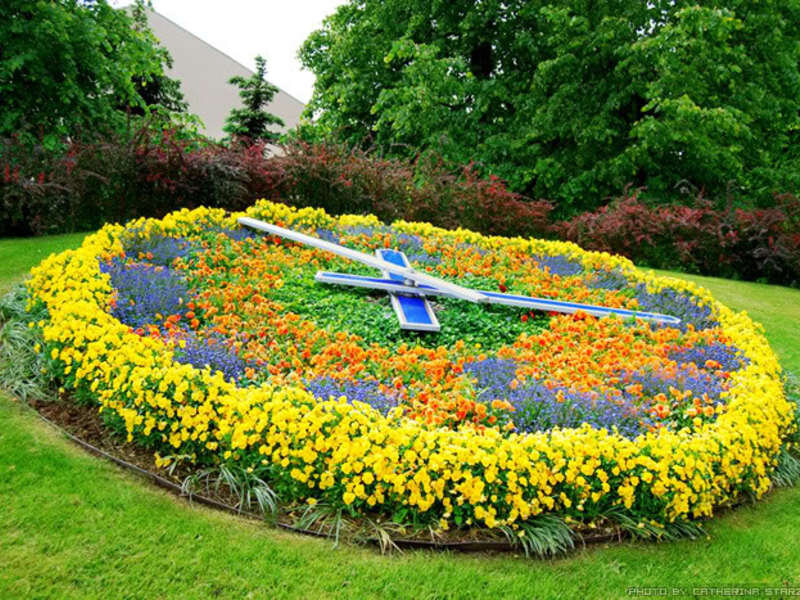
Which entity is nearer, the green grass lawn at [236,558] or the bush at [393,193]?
the green grass lawn at [236,558]

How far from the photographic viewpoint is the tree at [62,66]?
35.9 ft

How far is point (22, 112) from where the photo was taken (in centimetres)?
1140

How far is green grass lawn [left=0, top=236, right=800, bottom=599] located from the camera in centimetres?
273

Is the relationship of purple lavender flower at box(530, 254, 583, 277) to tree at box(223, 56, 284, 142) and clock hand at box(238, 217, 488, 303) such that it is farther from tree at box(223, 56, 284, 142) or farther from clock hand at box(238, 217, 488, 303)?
tree at box(223, 56, 284, 142)

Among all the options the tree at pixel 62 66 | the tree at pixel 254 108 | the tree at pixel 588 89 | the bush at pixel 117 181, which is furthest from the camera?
the tree at pixel 254 108

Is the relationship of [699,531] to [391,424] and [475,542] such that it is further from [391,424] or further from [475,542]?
[391,424]

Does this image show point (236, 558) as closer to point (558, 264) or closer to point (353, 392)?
point (353, 392)

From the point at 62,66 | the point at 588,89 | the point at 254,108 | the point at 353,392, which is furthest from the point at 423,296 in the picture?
the point at 254,108

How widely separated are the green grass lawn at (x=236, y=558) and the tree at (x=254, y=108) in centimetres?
1626

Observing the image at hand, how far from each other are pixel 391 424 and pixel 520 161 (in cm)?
1236

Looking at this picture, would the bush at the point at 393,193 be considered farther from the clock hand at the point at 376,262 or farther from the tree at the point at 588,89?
the tree at the point at 588,89

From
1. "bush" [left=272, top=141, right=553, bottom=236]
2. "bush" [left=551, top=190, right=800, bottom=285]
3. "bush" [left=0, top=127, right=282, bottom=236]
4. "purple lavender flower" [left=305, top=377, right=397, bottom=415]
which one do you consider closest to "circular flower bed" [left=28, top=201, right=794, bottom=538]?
"purple lavender flower" [left=305, top=377, right=397, bottom=415]

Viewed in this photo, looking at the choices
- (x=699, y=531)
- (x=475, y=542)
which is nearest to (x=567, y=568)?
(x=475, y=542)

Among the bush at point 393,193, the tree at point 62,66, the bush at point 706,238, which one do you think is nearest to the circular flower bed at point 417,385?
the bush at point 393,193
